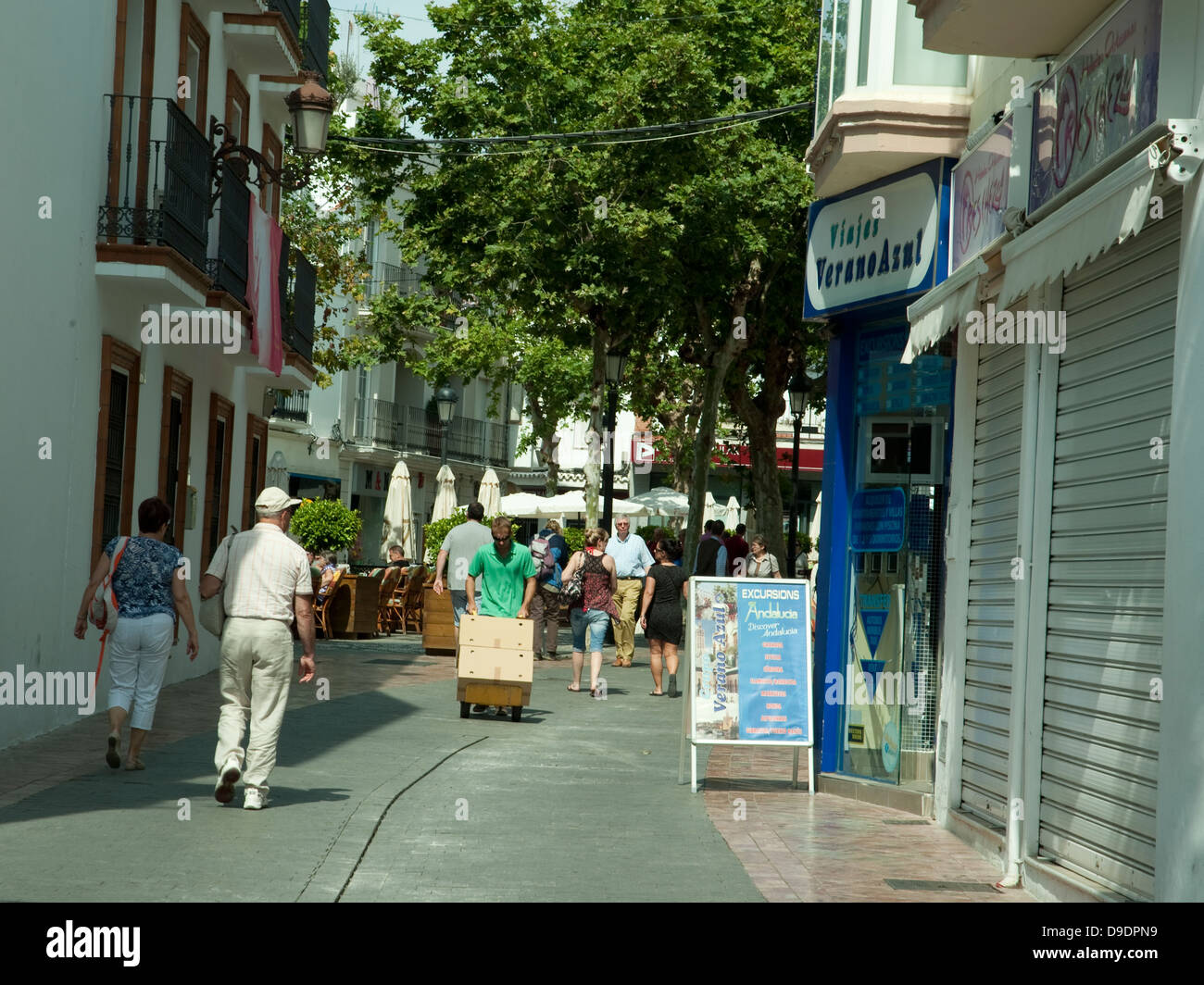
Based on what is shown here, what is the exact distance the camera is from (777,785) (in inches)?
493

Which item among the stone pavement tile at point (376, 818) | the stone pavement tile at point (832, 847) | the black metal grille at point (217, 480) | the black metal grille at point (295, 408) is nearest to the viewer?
the stone pavement tile at point (376, 818)

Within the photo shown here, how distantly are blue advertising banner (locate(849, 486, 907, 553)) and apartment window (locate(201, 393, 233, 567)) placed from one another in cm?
1059

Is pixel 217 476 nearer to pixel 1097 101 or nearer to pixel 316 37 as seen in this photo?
pixel 316 37

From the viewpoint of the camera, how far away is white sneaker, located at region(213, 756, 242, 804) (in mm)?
9609

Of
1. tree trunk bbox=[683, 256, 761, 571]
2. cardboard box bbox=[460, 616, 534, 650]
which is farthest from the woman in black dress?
tree trunk bbox=[683, 256, 761, 571]

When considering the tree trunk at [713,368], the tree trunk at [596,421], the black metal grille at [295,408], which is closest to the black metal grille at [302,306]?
the tree trunk at [596,421]

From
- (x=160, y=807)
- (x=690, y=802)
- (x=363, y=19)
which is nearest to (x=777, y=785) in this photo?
(x=690, y=802)

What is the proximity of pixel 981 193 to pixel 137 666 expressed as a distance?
6.31 meters

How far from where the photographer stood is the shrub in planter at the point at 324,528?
30656 mm

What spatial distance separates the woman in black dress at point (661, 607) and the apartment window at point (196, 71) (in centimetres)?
721

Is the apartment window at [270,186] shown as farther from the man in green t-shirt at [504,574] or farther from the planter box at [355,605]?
the man in green t-shirt at [504,574]

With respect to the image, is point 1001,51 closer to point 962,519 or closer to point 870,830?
point 962,519

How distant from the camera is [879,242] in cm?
1184

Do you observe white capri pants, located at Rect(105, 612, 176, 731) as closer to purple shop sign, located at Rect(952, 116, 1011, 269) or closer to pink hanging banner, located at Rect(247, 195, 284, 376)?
purple shop sign, located at Rect(952, 116, 1011, 269)
